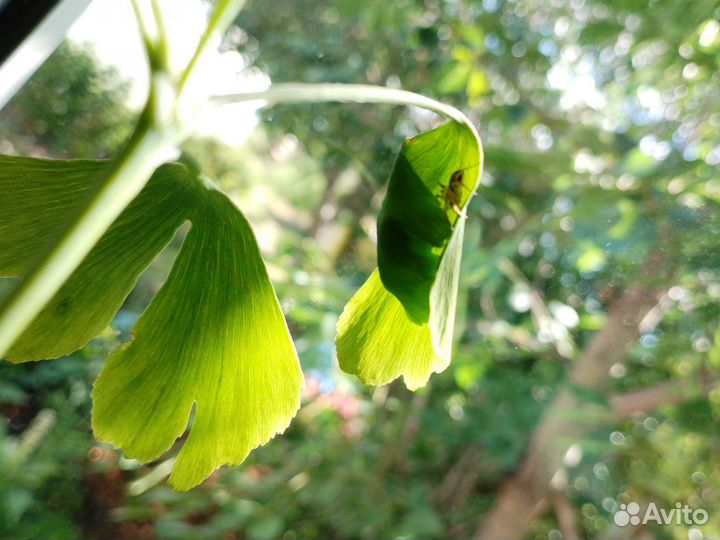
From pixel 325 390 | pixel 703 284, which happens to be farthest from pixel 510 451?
pixel 703 284

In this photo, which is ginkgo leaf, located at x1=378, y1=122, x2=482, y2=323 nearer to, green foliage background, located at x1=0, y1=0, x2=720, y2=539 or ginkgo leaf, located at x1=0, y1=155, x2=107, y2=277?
ginkgo leaf, located at x1=0, y1=155, x2=107, y2=277

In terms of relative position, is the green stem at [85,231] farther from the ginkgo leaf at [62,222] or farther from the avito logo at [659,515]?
the avito logo at [659,515]

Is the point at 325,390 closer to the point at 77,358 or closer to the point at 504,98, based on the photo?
the point at 77,358

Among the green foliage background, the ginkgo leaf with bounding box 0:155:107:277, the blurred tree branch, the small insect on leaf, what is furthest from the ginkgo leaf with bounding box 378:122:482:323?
the blurred tree branch

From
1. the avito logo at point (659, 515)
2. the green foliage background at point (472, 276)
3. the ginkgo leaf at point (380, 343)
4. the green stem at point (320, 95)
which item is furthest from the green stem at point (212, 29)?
the avito logo at point (659, 515)

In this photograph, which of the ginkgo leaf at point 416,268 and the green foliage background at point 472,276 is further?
the green foliage background at point 472,276
